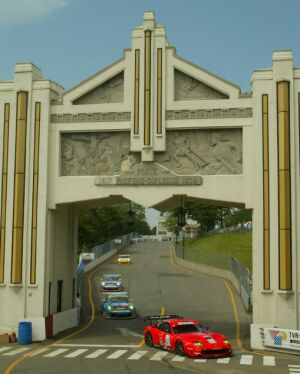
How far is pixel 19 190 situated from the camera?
28828mm

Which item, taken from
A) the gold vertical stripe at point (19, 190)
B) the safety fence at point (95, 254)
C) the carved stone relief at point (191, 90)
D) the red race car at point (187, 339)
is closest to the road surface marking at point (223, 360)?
the red race car at point (187, 339)

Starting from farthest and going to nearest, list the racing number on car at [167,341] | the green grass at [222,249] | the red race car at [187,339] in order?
the green grass at [222,249]
the racing number on car at [167,341]
the red race car at [187,339]

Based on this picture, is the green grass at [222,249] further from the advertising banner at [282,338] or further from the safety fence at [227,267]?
the advertising banner at [282,338]

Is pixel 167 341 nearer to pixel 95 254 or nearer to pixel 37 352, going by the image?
pixel 37 352

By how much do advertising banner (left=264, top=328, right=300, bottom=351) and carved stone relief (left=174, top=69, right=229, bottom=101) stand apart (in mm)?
11173

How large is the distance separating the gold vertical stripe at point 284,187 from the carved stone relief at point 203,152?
2.10 m

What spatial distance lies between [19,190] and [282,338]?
47.2 ft

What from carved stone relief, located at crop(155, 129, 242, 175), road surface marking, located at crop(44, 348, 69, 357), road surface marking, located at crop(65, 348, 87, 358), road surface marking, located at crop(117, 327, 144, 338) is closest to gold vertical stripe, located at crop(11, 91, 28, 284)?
road surface marking, located at crop(44, 348, 69, 357)

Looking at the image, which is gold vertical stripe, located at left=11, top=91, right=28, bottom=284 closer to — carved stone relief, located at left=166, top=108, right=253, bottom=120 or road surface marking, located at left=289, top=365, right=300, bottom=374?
carved stone relief, located at left=166, top=108, right=253, bottom=120

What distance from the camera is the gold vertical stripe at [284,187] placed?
25500 mm

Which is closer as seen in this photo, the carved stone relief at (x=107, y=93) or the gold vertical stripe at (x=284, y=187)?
the gold vertical stripe at (x=284, y=187)

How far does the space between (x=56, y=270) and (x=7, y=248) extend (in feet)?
10.0

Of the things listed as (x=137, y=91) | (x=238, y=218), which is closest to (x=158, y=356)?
(x=137, y=91)

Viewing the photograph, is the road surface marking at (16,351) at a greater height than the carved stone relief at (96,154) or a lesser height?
lesser
